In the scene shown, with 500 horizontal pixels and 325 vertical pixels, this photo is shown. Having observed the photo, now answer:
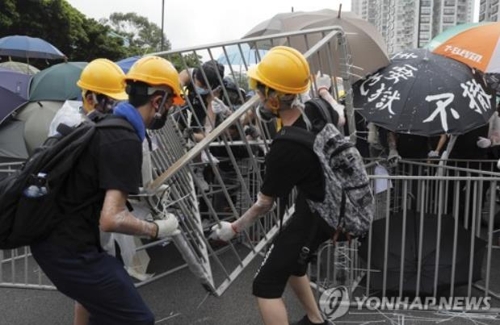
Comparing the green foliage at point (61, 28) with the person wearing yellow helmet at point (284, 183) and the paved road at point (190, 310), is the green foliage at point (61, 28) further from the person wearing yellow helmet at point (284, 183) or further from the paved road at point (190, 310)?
the person wearing yellow helmet at point (284, 183)

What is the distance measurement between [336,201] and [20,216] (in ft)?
5.30

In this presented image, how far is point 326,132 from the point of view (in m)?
2.91

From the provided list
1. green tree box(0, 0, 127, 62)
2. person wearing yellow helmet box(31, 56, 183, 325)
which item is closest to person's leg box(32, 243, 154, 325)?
person wearing yellow helmet box(31, 56, 183, 325)

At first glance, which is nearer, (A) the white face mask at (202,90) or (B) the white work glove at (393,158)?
(A) the white face mask at (202,90)

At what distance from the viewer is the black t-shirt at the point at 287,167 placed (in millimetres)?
2768

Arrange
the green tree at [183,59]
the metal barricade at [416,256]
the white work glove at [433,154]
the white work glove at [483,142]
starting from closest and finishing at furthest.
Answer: the metal barricade at [416,256] < the green tree at [183,59] < the white work glove at [483,142] < the white work glove at [433,154]

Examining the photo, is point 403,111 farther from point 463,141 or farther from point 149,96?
point 149,96

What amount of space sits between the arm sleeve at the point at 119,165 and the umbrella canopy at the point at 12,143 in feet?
15.5

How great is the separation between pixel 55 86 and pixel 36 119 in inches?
26.5

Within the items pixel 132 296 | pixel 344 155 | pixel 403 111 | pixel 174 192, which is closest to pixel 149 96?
pixel 174 192

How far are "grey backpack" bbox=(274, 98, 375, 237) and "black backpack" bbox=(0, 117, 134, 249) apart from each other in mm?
1037

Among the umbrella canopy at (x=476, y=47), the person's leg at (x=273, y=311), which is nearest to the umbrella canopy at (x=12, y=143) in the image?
the person's leg at (x=273, y=311)

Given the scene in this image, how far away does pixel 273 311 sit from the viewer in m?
2.96

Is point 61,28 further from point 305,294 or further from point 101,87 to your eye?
point 305,294
